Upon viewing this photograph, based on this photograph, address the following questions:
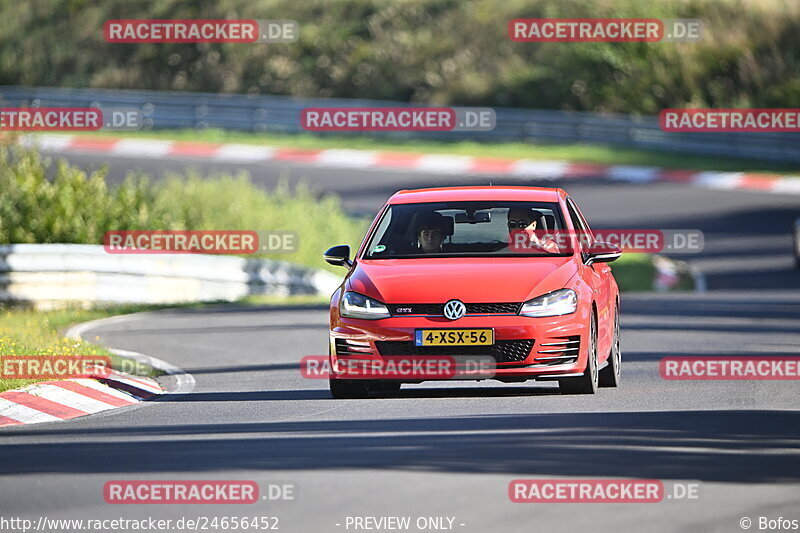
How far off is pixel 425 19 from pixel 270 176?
15235 mm

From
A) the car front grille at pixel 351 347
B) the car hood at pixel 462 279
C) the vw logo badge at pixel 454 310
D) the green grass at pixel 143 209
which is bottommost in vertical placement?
the car front grille at pixel 351 347

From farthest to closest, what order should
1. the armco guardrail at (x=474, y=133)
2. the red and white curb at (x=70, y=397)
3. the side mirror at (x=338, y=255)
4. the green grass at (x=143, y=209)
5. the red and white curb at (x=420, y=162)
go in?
the armco guardrail at (x=474, y=133) < the red and white curb at (x=420, y=162) < the green grass at (x=143, y=209) < the side mirror at (x=338, y=255) < the red and white curb at (x=70, y=397)

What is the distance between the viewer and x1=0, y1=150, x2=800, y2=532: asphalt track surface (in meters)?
8.27

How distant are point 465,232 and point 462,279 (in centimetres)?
133

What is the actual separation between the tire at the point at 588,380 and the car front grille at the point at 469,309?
2.43 ft

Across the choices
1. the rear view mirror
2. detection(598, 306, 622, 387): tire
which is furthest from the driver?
detection(598, 306, 622, 387): tire

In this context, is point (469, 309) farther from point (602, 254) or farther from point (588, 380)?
point (602, 254)

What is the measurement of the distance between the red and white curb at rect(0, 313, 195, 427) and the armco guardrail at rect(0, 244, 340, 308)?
7.29m

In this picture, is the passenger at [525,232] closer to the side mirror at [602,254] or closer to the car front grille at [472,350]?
the side mirror at [602,254]

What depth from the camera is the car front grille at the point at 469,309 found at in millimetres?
12039

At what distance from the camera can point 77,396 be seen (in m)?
13.3

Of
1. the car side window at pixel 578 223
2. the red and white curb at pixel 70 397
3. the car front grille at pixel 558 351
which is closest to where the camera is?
the car front grille at pixel 558 351

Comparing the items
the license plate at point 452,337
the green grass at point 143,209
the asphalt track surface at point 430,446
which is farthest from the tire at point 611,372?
the green grass at point 143,209

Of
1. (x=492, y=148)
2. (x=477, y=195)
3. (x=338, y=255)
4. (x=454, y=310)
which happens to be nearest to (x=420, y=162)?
(x=492, y=148)
